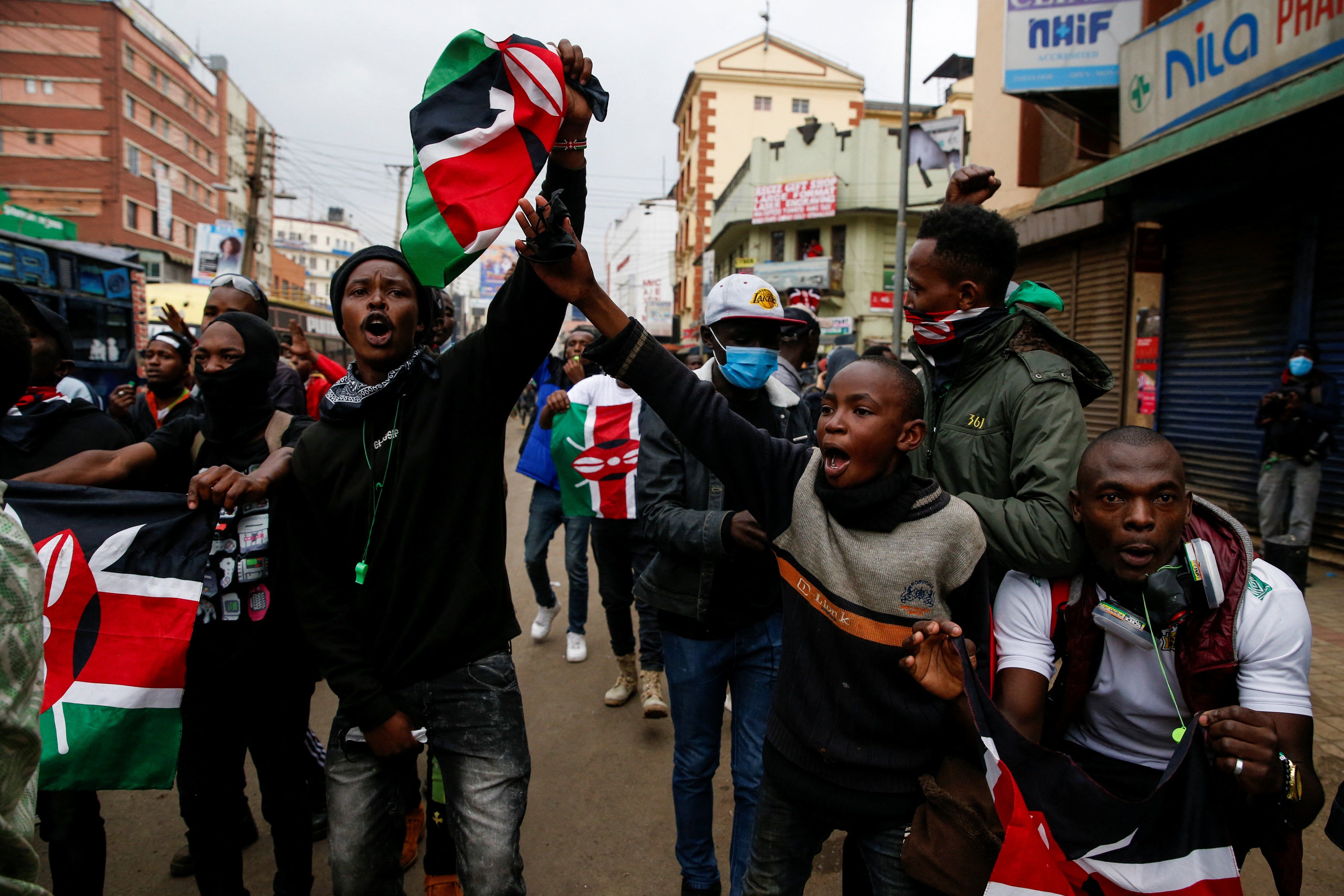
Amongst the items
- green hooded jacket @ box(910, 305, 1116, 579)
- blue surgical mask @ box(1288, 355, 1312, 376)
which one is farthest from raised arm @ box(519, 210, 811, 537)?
blue surgical mask @ box(1288, 355, 1312, 376)

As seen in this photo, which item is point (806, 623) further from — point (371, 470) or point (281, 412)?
point (281, 412)

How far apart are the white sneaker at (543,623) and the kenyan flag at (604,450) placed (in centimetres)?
106

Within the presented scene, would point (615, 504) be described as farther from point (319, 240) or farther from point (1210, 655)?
point (319, 240)

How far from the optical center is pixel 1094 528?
5.83 feet

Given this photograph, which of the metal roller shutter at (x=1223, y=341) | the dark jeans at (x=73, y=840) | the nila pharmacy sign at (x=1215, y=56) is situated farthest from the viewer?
the metal roller shutter at (x=1223, y=341)

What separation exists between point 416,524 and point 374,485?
0.53 ft

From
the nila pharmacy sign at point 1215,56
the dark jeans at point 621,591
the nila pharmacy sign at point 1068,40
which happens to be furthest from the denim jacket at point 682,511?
the nila pharmacy sign at point 1068,40

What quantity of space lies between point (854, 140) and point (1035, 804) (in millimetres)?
30976

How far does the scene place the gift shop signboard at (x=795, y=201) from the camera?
29328 mm

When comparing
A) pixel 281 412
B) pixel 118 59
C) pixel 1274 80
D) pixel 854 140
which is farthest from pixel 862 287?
pixel 118 59

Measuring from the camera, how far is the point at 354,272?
2086mm

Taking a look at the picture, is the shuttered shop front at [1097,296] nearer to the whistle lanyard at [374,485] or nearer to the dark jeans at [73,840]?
the whistle lanyard at [374,485]

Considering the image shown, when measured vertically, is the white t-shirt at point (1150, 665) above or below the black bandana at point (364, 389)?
below

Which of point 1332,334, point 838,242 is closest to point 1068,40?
point 1332,334
